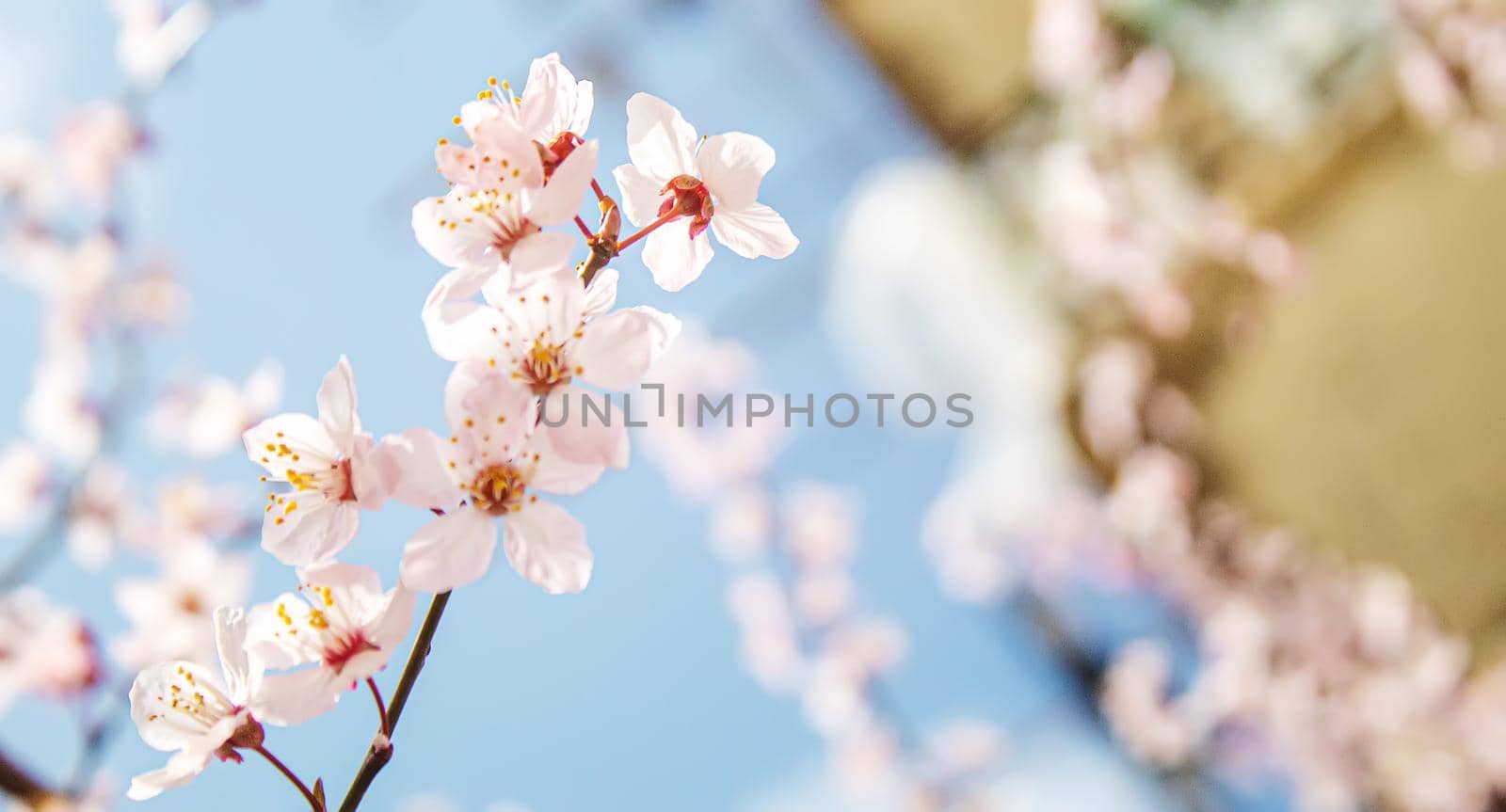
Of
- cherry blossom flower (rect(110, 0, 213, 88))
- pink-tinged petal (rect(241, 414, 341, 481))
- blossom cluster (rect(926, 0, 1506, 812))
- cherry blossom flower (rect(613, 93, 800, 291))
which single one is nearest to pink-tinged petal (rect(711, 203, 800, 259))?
cherry blossom flower (rect(613, 93, 800, 291))

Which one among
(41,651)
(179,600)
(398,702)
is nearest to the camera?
(398,702)

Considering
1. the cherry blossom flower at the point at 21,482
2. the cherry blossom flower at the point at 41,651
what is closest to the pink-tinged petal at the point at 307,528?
the cherry blossom flower at the point at 41,651

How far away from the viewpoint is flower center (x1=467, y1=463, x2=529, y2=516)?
59cm

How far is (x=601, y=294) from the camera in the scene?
24.2 inches

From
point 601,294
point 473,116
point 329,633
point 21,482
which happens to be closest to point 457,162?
point 473,116

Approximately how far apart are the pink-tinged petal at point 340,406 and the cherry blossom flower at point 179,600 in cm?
134

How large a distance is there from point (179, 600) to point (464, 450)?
5.42ft

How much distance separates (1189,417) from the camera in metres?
3.12

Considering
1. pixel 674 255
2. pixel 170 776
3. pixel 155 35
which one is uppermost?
pixel 155 35

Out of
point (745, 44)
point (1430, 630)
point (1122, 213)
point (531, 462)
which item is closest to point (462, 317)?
point (531, 462)

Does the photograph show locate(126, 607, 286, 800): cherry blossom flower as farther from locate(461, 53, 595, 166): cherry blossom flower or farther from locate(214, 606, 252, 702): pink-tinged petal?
locate(461, 53, 595, 166): cherry blossom flower

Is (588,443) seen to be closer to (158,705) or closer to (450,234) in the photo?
(450,234)

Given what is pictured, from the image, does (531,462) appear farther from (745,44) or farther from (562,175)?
(745,44)

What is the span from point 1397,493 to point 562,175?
3388 mm
